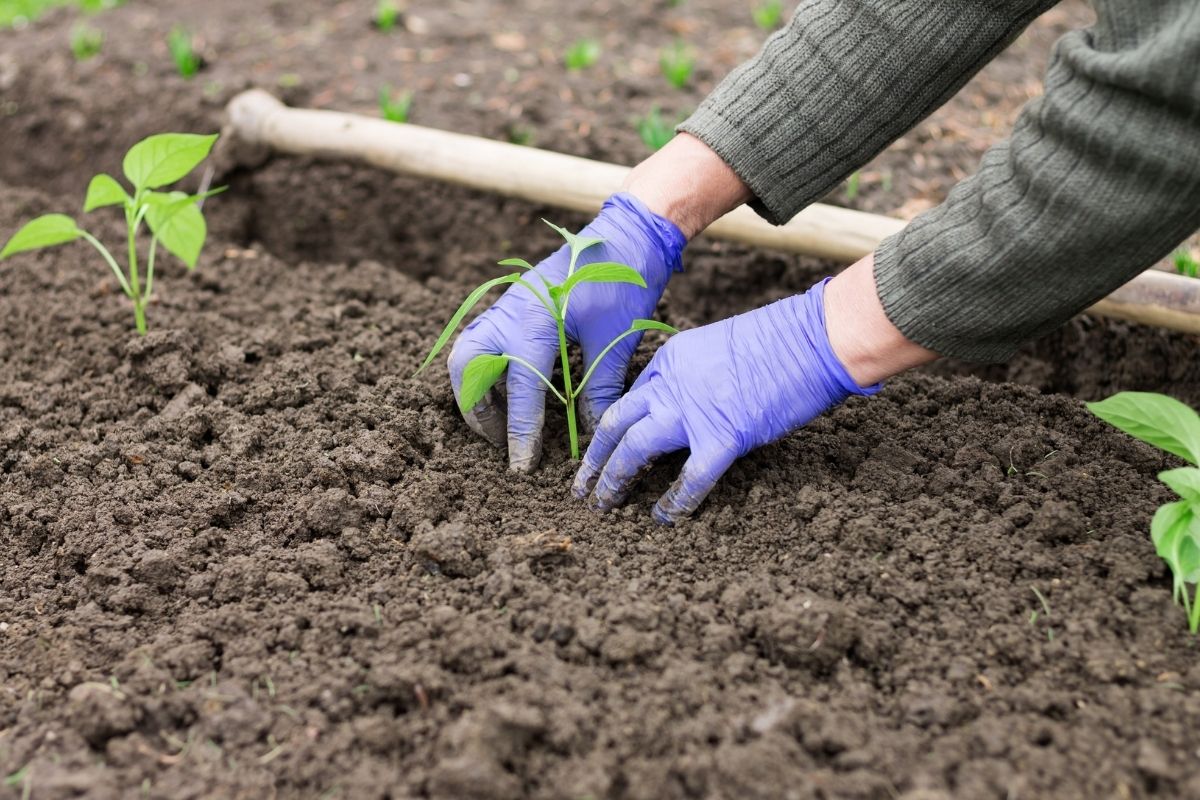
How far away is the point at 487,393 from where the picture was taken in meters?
2.21

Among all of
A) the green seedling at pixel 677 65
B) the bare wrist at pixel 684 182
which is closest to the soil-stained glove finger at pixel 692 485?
the bare wrist at pixel 684 182

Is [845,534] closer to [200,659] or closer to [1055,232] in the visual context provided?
[1055,232]

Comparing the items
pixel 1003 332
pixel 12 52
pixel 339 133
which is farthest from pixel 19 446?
pixel 12 52

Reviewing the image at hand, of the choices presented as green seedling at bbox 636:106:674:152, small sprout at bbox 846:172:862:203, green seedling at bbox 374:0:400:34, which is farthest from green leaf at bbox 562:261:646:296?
green seedling at bbox 374:0:400:34

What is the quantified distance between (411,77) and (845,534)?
2.84 m

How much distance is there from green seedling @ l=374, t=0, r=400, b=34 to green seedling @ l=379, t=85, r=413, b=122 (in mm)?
804

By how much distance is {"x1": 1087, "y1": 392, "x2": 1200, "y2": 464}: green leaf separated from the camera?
1.69 meters

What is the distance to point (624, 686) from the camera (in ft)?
5.35

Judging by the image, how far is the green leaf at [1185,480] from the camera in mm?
1647

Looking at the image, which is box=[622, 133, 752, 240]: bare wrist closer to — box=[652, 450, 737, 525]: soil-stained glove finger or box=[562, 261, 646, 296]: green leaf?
box=[562, 261, 646, 296]: green leaf

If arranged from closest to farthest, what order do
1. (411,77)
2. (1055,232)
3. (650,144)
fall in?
(1055,232)
(650,144)
(411,77)

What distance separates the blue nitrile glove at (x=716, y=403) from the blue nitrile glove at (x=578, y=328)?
0.18 m

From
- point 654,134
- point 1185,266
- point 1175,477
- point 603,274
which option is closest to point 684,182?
point 603,274

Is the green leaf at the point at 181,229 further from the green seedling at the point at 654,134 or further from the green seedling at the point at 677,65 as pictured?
the green seedling at the point at 677,65
